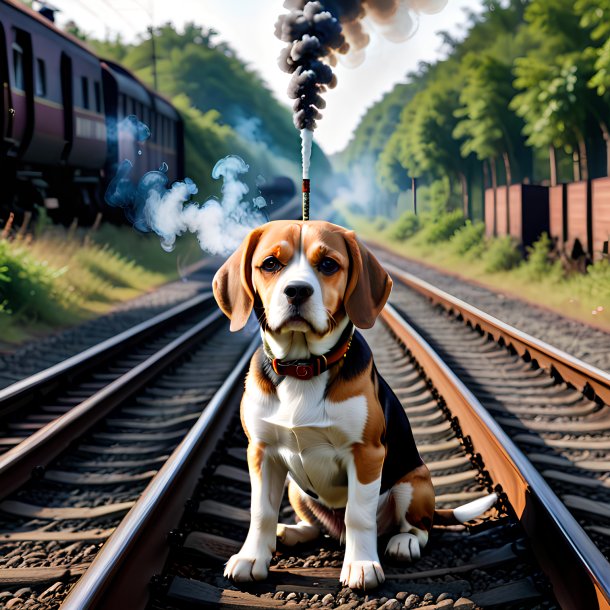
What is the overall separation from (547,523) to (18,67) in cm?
1083

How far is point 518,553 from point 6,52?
10.1m

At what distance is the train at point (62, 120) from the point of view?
38.6 feet

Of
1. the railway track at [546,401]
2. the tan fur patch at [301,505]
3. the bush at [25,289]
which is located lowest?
the railway track at [546,401]

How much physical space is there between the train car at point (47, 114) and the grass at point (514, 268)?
5932mm

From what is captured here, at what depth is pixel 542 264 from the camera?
15.5m

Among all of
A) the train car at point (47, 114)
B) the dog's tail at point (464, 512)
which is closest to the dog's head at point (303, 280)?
the dog's tail at point (464, 512)

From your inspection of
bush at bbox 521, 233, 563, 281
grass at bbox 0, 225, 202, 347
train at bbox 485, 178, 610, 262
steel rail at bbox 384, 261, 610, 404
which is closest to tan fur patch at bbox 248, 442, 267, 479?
steel rail at bbox 384, 261, 610, 404

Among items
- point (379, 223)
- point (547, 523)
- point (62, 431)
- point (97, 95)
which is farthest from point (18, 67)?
point (379, 223)

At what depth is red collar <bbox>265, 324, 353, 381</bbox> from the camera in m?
2.79

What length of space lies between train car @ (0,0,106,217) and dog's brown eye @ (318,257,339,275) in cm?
972

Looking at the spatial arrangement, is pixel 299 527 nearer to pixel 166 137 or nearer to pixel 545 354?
pixel 545 354

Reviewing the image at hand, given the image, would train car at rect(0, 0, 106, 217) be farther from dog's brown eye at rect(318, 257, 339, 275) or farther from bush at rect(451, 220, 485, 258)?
dog's brown eye at rect(318, 257, 339, 275)

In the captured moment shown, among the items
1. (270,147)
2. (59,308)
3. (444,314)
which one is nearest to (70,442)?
(59,308)

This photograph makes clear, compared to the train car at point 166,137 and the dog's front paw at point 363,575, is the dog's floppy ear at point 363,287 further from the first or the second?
the train car at point 166,137
